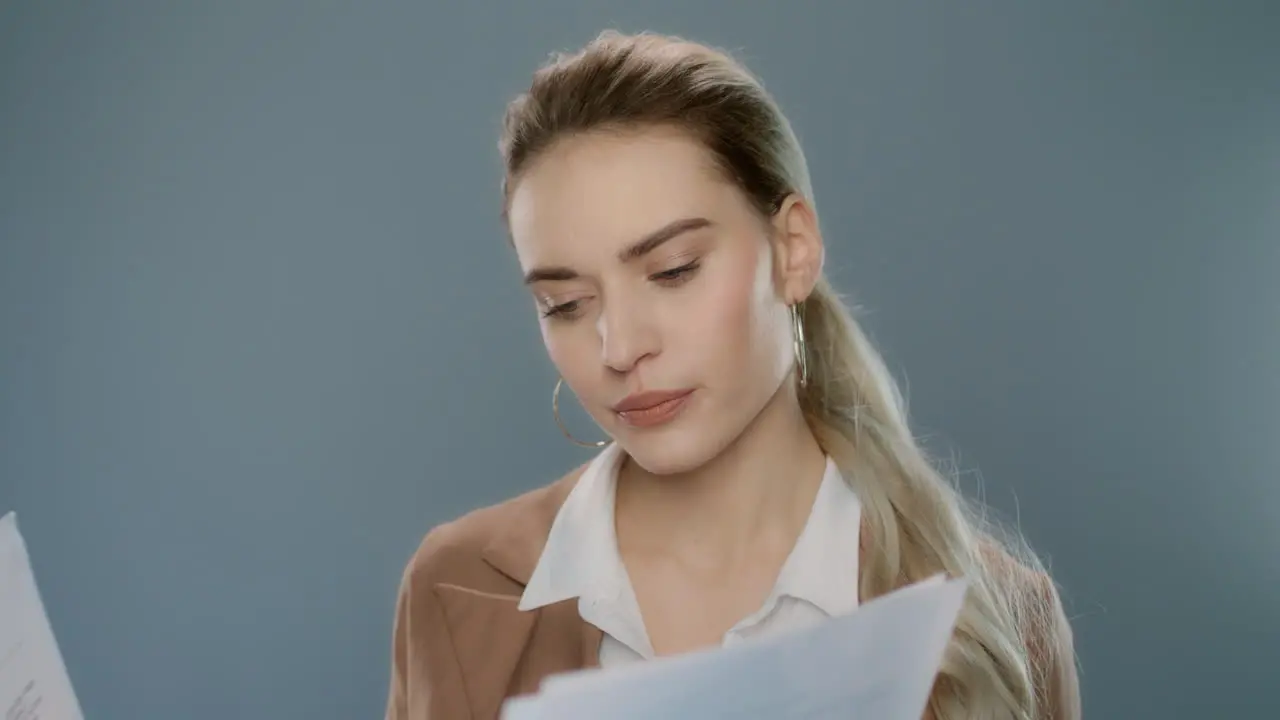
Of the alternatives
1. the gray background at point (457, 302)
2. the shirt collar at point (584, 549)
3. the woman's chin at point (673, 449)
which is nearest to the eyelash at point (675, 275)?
the woman's chin at point (673, 449)

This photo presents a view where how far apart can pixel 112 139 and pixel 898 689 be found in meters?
1.59

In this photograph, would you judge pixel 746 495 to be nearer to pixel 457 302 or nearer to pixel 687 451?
pixel 687 451

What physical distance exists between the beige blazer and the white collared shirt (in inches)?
0.8

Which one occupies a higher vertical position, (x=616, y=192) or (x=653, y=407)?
(x=616, y=192)

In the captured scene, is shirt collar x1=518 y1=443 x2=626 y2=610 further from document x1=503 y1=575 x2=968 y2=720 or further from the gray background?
the gray background

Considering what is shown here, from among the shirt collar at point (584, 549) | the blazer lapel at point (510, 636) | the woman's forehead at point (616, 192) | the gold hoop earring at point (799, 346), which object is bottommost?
the blazer lapel at point (510, 636)

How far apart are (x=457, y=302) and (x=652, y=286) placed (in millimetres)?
905

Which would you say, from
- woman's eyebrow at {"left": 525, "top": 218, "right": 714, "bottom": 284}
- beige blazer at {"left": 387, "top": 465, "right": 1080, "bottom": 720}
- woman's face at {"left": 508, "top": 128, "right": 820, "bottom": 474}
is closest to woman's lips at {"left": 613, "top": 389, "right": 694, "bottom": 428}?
woman's face at {"left": 508, "top": 128, "right": 820, "bottom": 474}

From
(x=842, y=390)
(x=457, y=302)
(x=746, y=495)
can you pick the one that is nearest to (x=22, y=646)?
(x=746, y=495)

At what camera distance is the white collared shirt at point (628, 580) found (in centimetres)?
112

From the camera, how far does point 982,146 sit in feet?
5.75

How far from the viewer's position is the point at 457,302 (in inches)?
74.0

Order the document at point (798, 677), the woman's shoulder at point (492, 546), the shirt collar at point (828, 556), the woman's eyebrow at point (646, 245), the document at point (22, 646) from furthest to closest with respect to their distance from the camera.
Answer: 1. the woman's shoulder at point (492, 546)
2. the shirt collar at point (828, 556)
3. the woman's eyebrow at point (646, 245)
4. the document at point (22, 646)
5. the document at point (798, 677)

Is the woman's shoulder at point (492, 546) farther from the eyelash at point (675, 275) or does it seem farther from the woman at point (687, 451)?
the eyelash at point (675, 275)
